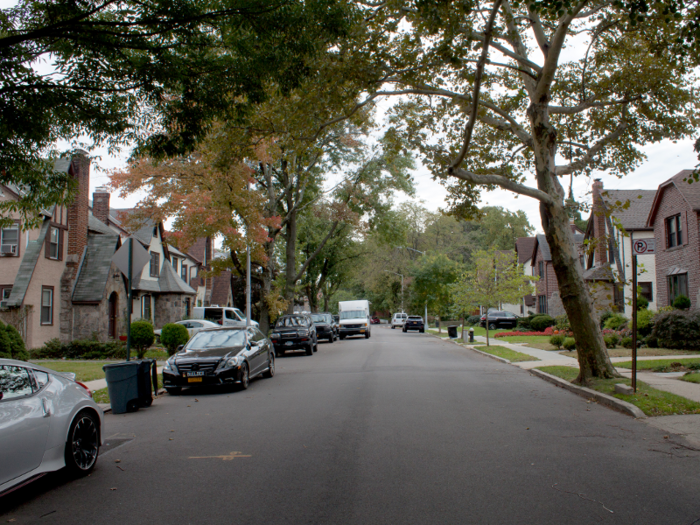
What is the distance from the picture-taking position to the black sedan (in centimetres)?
1274

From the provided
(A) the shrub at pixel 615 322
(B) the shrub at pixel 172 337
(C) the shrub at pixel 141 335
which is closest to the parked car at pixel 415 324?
(A) the shrub at pixel 615 322

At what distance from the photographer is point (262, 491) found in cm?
552

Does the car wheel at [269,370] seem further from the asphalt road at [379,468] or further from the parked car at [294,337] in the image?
the parked car at [294,337]

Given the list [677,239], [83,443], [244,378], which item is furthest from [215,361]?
[677,239]

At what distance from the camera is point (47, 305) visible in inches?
985

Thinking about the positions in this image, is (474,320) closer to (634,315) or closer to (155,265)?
(155,265)

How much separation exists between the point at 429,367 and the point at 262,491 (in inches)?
510

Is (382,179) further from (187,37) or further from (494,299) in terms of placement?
(187,37)

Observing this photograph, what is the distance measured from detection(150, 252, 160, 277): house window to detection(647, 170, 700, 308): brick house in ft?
96.1

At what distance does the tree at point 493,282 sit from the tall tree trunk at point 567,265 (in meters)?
15.4

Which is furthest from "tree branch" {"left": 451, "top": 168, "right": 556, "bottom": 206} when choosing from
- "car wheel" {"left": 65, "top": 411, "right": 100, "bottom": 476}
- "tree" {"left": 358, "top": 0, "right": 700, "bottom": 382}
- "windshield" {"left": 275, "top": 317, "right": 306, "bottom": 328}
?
"windshield" {"left": 275, "top": 317, "right": 306, "bottom": 328}

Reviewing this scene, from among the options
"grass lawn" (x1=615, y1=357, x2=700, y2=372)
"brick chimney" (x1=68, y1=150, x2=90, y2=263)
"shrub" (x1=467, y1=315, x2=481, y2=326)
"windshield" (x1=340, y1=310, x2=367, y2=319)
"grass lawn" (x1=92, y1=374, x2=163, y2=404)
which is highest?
"brick chimney" (x1=68, y1=150, x2=90, y2=263)

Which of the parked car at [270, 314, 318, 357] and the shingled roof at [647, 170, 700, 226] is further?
the shingled roof at [647, 170, 700, 226]

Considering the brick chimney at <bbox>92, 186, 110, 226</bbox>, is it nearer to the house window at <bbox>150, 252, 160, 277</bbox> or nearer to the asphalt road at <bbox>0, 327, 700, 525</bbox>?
the house window at <bbox>150, 252, 160, 277</bbox>
